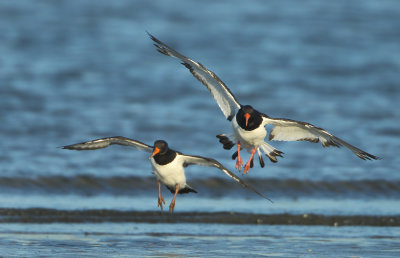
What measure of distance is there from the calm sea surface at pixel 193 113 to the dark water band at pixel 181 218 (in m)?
0.16

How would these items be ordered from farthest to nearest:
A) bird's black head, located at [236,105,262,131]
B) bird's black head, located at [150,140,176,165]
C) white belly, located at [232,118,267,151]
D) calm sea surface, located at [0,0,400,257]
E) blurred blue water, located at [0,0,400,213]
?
blurred blue water, located at [0,0,400,213] < white belly, located at [232,118,267,151] < bird's black head, located at [236,105,262,131] < calm sea surface, located at [0,0,400,257] < bird's black head, located at [150,140,176,165]

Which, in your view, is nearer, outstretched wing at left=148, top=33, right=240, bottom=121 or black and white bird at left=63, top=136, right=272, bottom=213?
black and white bird at left=63, top=136, right=272, bottom=213

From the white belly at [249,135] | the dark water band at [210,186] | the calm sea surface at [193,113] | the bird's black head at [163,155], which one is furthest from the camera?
the dark water band at [210,186]

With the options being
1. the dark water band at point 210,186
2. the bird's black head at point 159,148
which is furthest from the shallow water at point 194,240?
the dark water band at point 210,186

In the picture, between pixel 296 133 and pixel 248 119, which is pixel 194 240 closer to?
pixel 248 119

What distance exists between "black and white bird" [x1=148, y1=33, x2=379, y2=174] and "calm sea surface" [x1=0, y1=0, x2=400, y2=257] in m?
1.15

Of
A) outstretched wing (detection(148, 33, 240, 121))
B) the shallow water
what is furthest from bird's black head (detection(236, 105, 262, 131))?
the shallow water

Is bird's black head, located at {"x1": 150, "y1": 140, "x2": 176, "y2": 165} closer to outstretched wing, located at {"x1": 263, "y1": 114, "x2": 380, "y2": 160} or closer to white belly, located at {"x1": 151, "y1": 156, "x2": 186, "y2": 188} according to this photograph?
white belly, located at {"x1": 151, "y1": 156, "x2": 186, "y2": 188}

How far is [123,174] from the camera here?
13.9 metres

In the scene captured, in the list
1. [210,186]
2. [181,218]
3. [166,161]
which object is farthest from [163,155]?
[210,186]

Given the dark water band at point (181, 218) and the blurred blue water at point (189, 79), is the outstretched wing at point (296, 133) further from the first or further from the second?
the blurred blue water at point (189, 79)

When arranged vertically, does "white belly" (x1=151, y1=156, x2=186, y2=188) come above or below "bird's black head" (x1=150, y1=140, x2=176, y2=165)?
below

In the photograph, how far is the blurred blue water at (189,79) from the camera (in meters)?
15.3

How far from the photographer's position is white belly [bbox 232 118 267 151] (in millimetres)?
10453
